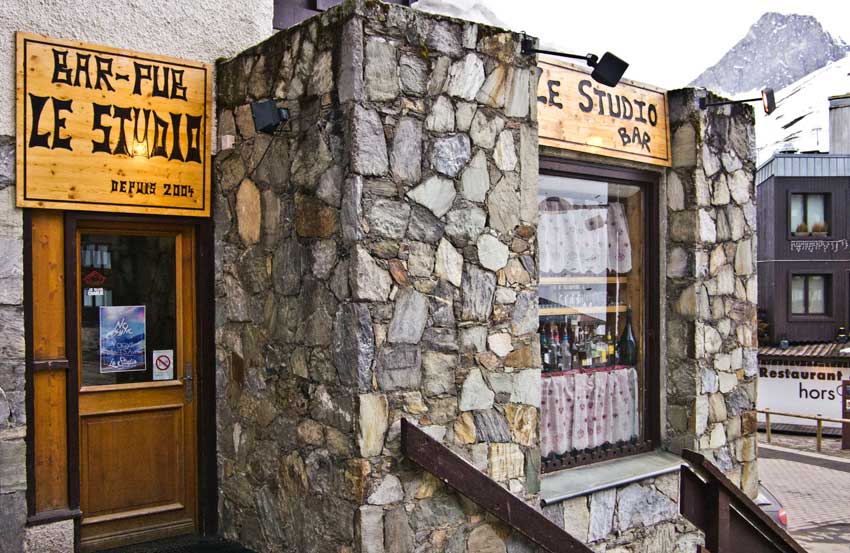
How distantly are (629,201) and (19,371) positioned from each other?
4.40m

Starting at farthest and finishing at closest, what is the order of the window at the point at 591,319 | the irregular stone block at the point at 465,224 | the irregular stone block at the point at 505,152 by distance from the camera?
the window at the point at 591,319, the irregular stone block at the point at 505,152, the irregular stone block at the point at 465,224

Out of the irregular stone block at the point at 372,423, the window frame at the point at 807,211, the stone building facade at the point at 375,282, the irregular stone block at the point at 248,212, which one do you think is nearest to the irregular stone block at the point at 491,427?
the stone building facade at the point at 375,282

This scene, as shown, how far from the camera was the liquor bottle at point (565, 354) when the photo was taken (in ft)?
19.2

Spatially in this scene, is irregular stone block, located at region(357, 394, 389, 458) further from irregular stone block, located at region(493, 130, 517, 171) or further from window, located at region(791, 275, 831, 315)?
window, located at region(791, 275, 831, 315)

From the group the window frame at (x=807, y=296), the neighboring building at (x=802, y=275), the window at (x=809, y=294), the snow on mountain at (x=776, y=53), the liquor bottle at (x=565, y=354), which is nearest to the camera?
the liquor bottle at (x=565, y=354)

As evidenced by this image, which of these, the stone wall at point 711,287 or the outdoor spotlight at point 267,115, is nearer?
the outdoor spotlight at point 267,115

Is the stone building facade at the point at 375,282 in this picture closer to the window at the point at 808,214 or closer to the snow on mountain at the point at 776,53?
the window at the point at 808,214

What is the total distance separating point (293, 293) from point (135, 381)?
1.27 meters

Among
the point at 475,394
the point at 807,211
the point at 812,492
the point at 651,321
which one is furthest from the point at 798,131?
the point at 475,394

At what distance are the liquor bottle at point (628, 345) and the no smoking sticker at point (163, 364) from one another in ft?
11.0

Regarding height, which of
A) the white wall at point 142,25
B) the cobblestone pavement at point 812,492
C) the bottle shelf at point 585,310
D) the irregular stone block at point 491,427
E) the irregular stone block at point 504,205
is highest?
the white wall at point 142,25

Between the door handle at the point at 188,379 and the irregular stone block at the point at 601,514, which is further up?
the door handle at the point at 188,379

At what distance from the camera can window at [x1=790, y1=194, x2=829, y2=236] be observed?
70.4 ft

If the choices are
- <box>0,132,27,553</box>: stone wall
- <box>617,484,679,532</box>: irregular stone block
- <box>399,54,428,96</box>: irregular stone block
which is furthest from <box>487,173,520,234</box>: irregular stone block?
<box>0,132,27,553</box>: stone wall
